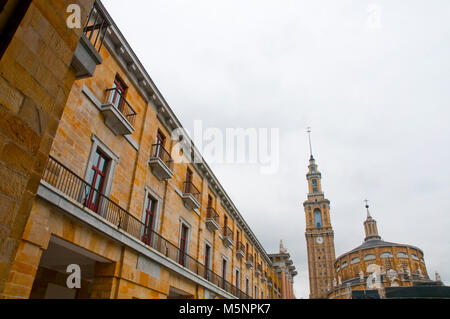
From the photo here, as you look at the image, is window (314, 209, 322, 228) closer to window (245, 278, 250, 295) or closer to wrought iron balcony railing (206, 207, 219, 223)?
window (245, 278, 250, 295)

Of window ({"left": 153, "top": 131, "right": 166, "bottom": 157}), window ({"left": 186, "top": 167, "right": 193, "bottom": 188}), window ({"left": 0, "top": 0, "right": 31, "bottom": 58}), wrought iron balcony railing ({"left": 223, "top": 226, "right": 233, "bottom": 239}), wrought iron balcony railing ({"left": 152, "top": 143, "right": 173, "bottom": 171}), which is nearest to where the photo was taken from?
window ({"left": 0, "top": 0, "right": 31, "bottom": 58})

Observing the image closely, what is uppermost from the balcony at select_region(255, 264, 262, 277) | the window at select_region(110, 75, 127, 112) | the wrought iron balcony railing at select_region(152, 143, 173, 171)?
the window at select_region(110, 75, 127, 112)

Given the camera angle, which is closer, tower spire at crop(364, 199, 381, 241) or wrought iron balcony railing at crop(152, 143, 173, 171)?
wrought iron balcony railing at crop(152, 143, 173, 171)

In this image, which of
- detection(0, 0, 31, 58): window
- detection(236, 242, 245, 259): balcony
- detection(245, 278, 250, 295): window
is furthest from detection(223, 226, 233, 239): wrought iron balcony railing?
detection(0, 0, 31, 58): window

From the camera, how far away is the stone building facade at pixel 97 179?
407 cm

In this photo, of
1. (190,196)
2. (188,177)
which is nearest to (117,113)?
(190,196)

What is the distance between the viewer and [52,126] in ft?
15.0

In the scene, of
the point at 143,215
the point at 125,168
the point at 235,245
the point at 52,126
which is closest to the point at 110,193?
the point at 125,168

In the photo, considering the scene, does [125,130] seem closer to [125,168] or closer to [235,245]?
[125,168]

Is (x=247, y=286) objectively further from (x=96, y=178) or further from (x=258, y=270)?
(x=96, y=178)

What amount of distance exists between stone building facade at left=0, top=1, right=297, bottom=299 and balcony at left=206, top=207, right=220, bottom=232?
134 mm

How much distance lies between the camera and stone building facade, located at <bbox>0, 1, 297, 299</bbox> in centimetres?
407

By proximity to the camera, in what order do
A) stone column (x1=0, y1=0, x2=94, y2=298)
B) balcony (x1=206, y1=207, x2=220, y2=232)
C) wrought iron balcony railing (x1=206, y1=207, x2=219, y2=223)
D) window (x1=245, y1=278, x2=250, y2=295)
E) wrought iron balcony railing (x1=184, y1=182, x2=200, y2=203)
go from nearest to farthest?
stone column (x1=0, y1=0, x2=94, y2=298) < wrought iron balcony railing (x1=184, y1=182, x2=200, y2=203) < balcony (x1=206, y1=207, x2=220, y2=232) < wrought iron balcony railing (x1=206, y1=207, x2=219, y2=223) < window (x1=245, y1=278, x2=250, y2=295)
